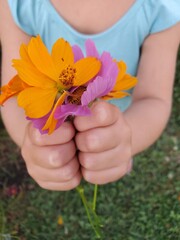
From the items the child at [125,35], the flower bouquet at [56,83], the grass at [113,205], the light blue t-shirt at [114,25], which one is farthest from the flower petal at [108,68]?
the grass at [113,205]

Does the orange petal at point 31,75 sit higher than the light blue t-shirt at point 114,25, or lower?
higher

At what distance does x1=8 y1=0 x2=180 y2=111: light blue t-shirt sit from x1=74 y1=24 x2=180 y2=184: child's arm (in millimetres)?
32

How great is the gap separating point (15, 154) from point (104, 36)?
65 cm

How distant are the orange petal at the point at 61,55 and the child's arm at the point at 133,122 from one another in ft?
0.18

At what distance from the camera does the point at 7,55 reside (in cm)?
90

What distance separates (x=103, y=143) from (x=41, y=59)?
14 centimetres

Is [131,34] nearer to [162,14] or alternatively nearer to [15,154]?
[162,14]

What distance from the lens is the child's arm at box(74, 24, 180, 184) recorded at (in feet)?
1.43

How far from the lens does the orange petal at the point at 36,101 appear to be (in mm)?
347

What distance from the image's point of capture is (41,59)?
366 millimetres

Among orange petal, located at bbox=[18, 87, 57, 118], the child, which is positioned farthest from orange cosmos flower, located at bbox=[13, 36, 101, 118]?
the child

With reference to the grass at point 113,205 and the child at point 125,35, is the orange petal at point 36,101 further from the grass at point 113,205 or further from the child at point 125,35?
the grass at point 113,205

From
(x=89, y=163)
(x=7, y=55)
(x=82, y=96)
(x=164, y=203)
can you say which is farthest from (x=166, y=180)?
(x=82, y=96)

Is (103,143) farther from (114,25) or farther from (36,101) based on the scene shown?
(114,25)
